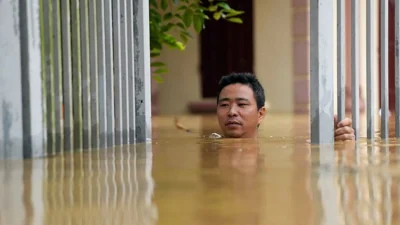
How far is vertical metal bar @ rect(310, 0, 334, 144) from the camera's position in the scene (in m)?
3.79

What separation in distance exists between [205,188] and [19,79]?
1254 mm

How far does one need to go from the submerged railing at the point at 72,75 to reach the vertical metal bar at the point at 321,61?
887mm

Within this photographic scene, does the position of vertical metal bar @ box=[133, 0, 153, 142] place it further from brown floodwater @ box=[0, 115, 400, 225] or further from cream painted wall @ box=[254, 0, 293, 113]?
cream painted wall @ box=[254, 0, 293, 113]

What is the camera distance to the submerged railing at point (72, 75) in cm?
328

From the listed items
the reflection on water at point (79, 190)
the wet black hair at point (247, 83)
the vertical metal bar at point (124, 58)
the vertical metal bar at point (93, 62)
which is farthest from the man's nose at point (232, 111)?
the reflection on water at point (79, 190)

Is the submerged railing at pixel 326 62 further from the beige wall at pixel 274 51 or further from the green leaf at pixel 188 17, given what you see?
the beige wall at pixel 274 51

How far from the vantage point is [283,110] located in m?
13.8

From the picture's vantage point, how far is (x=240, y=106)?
5.36 metres

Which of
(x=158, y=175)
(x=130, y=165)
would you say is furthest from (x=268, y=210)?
(x=130, y=165)

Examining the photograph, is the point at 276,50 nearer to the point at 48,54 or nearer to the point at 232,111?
the point at 232,111

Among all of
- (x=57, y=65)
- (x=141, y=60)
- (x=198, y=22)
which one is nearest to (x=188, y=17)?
(x=198, y=22)

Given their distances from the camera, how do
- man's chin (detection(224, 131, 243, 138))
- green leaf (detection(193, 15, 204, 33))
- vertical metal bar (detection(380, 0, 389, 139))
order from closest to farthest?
1. vertical metal bar (detection(380, 0, 389, 139))
2. man's chin (detection(224, 131, 243, 138))
3. green leaf (detection(193, 15, 204, 33))

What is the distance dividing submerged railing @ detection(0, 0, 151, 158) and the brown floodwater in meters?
0.16

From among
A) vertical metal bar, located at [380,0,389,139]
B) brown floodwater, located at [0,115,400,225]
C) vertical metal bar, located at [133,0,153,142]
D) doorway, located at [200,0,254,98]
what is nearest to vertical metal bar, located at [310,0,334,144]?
brown floodwater, located at [0,115,400,225]
